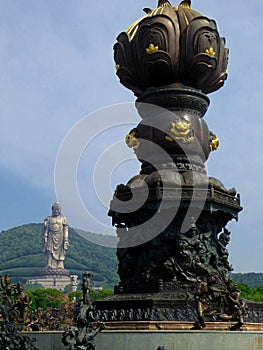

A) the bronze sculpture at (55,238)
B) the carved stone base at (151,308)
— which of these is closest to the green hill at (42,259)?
the bronze sculpture at (55,238)

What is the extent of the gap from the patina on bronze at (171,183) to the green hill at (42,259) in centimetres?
11870

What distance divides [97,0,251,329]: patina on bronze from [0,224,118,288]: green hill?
11870cm

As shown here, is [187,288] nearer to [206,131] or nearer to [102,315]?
[102,315]

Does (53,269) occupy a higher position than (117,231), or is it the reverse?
(53,269)

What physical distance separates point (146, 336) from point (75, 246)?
502 feet

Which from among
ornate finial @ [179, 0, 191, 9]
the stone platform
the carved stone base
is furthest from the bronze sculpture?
the stone platform

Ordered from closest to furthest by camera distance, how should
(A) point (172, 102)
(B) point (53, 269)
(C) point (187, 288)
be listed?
(C) point (187, 288), (A) point (172, 102), (B) point (53, 269)

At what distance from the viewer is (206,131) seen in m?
14.7

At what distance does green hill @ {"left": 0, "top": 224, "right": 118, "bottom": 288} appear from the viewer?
142 metres

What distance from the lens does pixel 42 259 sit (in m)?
152

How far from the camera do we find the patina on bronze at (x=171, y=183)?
501 inches

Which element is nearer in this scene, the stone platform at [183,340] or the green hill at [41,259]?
the stone platform at [183,340]

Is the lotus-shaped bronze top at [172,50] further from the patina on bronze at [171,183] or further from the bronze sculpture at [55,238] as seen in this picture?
the bronze sculpture at [55,238]

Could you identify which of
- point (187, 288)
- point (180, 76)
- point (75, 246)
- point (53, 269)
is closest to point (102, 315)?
point (187, 288)
